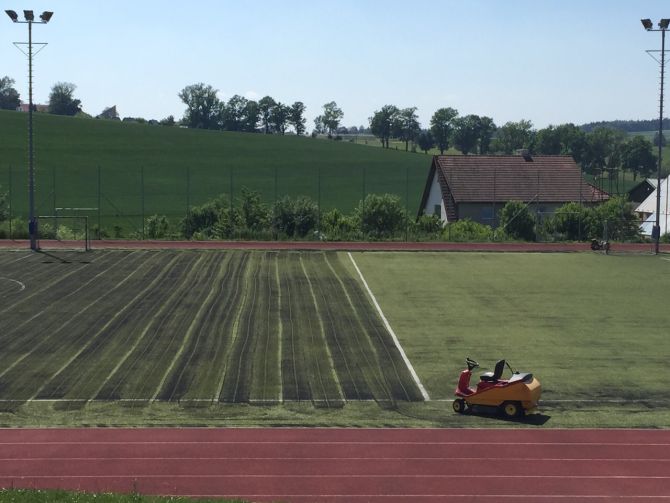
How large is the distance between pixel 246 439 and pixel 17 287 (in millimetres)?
19467

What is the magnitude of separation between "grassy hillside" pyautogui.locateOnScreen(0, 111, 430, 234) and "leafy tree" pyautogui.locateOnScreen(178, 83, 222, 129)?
48.8 metres

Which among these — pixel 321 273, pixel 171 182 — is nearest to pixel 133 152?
→ pixel 171 182

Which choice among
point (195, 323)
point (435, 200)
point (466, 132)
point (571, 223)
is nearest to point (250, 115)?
point (466, 132)

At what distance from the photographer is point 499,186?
2459 inches

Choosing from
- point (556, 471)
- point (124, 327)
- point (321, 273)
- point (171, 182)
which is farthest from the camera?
point (171, 182)

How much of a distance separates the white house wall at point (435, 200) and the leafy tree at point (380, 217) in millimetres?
9366

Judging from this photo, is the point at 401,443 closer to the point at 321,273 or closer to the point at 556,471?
the point at 556,471

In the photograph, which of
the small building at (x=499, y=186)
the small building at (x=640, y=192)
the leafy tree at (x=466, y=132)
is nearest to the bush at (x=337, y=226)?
the small building at (x=499, y=186)

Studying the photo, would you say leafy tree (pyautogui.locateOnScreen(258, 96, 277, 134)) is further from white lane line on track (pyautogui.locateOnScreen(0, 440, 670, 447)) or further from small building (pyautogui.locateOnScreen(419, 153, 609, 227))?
white lane line on track (pyautogui.locateOnScreen(0, 440, 670, 447))

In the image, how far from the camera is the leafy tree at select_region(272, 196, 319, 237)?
53.6 meters

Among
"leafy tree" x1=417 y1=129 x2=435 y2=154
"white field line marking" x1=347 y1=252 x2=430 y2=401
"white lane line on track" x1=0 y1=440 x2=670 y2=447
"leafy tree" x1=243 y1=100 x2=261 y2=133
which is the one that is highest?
"leafy tree" x1=243 y1=100 x2=261 y2=133

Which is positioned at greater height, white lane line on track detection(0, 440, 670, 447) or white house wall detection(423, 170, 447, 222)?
white house wall detection(423, 170, 447, 222)

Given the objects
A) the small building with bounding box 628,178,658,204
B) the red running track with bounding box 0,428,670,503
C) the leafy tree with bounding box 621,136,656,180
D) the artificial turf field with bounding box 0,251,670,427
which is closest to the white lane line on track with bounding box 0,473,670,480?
the red running track with bounding box 0,428,670,503

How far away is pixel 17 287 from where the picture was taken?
3491 centimetres
